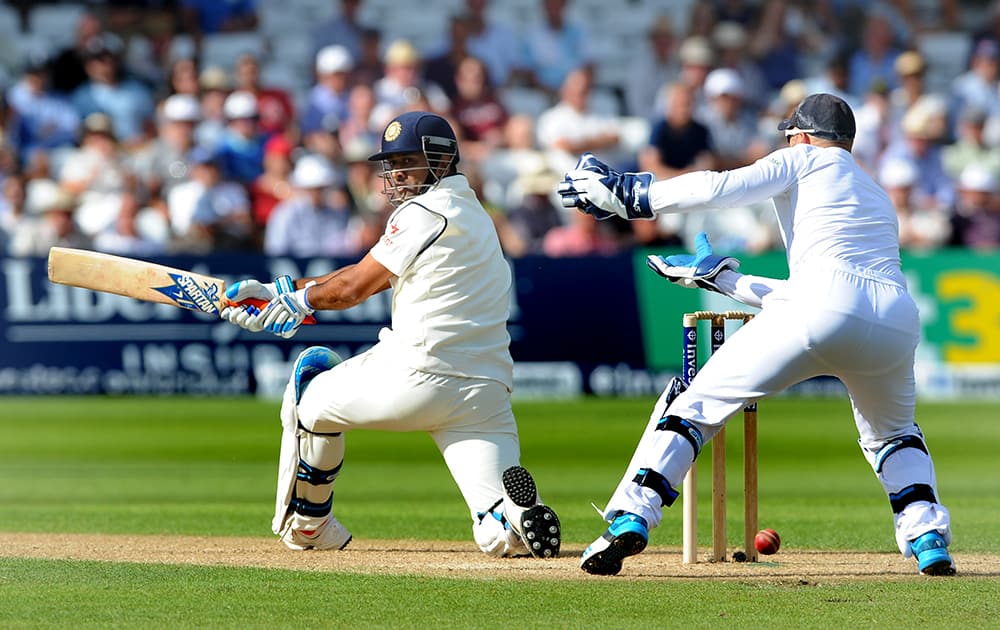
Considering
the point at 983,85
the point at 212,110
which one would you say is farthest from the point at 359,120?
the point at 983,85

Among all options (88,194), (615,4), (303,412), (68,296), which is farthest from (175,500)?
(615,4)

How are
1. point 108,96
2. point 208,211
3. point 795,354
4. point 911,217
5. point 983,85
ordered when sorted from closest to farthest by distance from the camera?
point 795,354, point 208,211, point 911,217, point 108,96, point 983,85

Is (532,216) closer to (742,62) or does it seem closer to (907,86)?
(742,62)

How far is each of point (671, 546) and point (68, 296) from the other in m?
8.55

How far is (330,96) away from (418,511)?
9.22m

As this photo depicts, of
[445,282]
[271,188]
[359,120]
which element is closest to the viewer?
[445,282]

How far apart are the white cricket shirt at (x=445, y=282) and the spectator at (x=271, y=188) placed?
30.7ft

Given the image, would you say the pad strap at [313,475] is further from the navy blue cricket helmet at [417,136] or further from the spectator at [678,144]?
the spectator at [678,144]

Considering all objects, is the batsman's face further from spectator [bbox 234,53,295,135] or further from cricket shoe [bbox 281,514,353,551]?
spectator [bbox 234,53,295,135]

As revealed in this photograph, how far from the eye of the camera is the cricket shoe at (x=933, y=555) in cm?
611

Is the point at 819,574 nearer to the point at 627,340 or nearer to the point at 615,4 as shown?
the point at 627,340

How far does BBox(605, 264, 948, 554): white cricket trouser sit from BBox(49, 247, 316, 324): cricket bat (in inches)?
70.4

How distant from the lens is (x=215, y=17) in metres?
18.9

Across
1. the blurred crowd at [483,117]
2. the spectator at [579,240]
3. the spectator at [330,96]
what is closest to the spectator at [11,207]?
the blurred crowd at [483,117]
